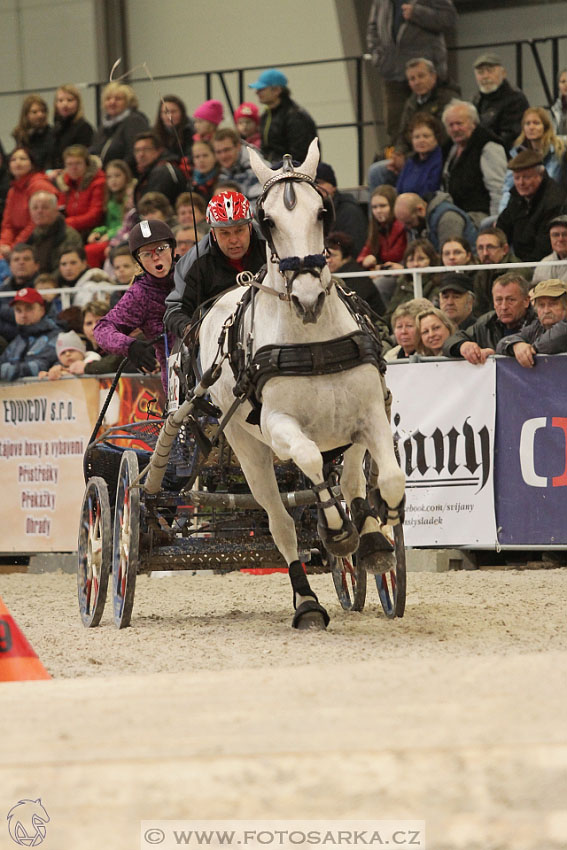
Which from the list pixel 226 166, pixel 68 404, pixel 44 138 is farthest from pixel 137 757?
pixel 44 138

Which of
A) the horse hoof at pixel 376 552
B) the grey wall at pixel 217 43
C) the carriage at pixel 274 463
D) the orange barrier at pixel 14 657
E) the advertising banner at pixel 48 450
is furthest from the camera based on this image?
the grey wall at pixel 217 43

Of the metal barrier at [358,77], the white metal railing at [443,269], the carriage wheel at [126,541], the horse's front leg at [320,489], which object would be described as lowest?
the carriage wheel at [126,541]

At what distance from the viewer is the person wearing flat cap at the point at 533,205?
10.5 m

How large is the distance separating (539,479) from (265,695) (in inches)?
229

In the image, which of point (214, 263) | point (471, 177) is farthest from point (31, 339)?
point (214, 263)

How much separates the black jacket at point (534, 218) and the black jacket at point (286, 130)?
10.6ft

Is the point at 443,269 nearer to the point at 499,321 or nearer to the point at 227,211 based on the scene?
the point at 499,321

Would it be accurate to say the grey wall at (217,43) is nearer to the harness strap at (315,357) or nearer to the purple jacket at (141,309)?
the purple jacket at (141,309)

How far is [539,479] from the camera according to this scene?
9.10 meters

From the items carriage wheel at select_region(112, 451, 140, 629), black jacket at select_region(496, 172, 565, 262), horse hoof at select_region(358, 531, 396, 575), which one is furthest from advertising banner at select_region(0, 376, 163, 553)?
horse hoof at select_region(358, 531, 396, 575)

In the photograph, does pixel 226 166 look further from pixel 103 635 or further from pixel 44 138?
pixel 103 635

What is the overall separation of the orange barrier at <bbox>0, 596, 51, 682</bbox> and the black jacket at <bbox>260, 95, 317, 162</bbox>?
30.4ft

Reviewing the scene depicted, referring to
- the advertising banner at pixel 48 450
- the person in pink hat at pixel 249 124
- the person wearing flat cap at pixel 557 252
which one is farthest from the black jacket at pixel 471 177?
the advertising banner at pixel 48 450

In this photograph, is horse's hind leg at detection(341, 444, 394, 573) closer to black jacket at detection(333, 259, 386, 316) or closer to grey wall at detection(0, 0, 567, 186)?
black jacket at detection(333, 259, 386, 316)
